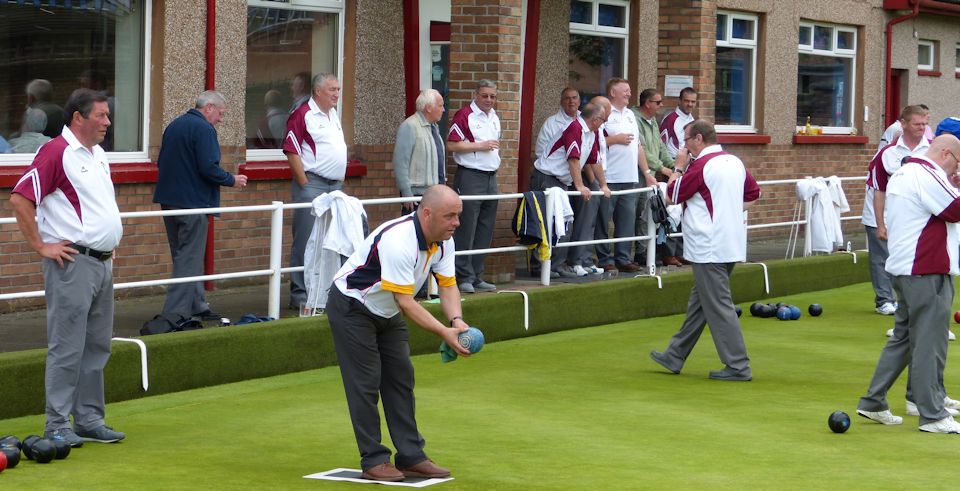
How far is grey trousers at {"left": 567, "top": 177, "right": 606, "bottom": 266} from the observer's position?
49.1 feet

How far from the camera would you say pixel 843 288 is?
720 inches

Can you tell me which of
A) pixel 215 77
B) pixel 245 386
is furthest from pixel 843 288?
pixel 245 386

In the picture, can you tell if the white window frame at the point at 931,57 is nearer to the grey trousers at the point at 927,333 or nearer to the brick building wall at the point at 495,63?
the brick building wall at the point at 495,63

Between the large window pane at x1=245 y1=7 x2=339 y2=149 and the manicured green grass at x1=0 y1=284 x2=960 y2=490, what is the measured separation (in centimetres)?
369

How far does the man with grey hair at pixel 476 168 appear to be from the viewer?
13805mm

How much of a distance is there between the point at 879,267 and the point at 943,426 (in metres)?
5.63

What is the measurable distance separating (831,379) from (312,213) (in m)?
4.06

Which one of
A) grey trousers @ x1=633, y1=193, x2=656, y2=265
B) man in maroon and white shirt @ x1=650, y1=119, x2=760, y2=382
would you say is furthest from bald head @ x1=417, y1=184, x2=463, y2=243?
grey trousers @ x1=633, y1=193, x2=656, y2=265

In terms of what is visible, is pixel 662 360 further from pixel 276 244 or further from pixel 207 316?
pixel 207 316

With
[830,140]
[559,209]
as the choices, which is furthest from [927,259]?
[830,140]

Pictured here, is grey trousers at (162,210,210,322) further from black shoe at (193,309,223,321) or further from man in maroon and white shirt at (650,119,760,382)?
man in maroon and white shirt at (650,119,760,382)

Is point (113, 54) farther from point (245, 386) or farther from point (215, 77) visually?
point (245, 386)

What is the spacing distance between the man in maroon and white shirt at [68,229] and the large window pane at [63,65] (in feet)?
14.1

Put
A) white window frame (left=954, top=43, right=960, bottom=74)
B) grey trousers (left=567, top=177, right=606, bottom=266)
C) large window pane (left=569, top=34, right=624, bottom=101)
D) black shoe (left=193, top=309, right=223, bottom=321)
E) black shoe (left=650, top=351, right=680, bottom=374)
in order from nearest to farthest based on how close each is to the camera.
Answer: black shoe (left=650, top=351, right=680, bottom=374), black shoe (left=193, top=309, right=223, bottom=321), grey trousers (left=567, top=177, right=606, bottom=266), large window pane (left=569, top=34, right=624, bottom=101), white window frame (left=954, top=43, right=960, bottom=74)
